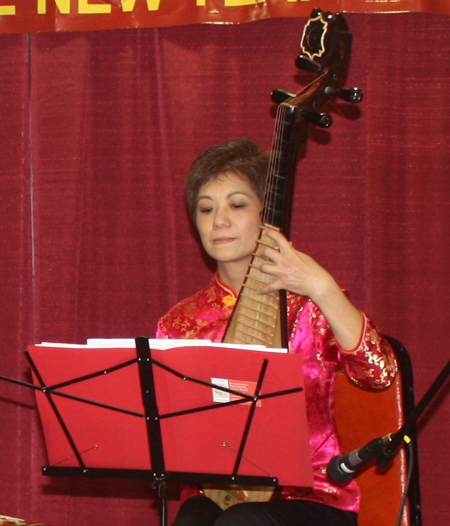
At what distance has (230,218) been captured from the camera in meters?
1.83

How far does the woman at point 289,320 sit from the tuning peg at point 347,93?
28cm

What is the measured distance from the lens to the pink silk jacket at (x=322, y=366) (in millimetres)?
1591

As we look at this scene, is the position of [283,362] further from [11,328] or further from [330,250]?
[11,328]

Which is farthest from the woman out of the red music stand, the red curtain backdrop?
the red curtain backdrop

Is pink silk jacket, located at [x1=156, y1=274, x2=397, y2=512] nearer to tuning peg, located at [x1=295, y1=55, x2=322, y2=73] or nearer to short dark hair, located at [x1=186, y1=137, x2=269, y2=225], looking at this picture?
short dark hair, located at [x1=186, y1=137, x2=269, y2=225]

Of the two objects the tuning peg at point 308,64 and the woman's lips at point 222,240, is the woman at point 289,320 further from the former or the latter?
the tuning peg at point 308,64

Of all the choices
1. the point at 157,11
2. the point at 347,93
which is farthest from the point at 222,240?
the point at 157,11

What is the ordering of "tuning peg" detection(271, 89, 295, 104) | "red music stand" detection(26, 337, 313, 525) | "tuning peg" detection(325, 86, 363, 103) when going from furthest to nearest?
1. "tuning peg" detection(271, 89, 295, 104)
2. "tuning peg" detection(325, 86, 363, 103)
3. "red music stand" detection(26, 337, 313, 525)

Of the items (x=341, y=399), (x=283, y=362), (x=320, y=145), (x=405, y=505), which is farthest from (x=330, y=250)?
(x=283, y=362)

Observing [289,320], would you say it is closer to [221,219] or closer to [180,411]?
[221,219]

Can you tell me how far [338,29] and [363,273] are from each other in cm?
81

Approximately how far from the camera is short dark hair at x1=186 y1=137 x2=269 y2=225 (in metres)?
1.86

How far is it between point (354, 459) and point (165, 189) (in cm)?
141

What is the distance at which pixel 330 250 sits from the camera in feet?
7.63
